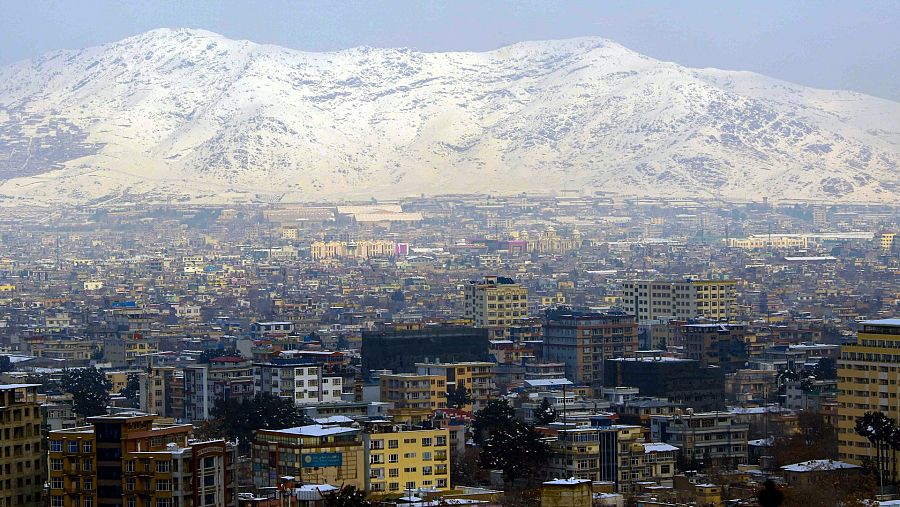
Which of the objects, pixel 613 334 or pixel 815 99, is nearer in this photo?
pixel 613 334

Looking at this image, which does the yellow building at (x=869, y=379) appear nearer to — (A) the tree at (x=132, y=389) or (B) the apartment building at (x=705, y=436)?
(B) the apartment building at (x=705, y=436)

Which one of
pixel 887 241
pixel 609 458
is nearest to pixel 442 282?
pixel 887 241

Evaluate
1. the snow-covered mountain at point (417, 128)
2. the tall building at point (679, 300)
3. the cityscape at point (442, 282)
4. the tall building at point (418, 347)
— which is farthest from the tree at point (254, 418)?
the snow-covered mountain at point (417, 128)

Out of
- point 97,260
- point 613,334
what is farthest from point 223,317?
point 97,260

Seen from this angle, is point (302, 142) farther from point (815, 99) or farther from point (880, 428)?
point (880, 428)

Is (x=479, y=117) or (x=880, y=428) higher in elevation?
(x=479, y=117)

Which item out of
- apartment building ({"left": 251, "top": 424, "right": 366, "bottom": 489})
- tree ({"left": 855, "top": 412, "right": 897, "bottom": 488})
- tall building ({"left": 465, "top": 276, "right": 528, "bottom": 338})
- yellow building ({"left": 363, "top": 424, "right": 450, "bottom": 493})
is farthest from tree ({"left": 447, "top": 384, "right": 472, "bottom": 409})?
tall building ({"left": 465, "top": 276, "right": 528, "bottom": 338})
